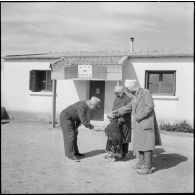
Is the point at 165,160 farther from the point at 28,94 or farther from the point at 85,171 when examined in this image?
the point at 28,94

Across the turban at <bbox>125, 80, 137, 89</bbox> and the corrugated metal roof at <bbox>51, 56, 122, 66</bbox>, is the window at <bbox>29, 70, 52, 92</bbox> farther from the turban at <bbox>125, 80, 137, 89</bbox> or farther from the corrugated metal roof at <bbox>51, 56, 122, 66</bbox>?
the turban at <bbox>125, 80, 137, 89</bbox>

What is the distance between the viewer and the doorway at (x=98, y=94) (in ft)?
50.9

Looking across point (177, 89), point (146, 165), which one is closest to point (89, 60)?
point (177, 89)

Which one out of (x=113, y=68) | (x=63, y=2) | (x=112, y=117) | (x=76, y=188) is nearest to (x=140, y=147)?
(x=112, y=117)

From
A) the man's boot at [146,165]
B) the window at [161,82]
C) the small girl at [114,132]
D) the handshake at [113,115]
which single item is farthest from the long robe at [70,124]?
the window at [161,82]

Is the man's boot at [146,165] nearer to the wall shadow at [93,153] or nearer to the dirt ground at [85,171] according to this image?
the dirt ground at [85,171]

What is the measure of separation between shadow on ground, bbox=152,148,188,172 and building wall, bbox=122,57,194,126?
5.25m

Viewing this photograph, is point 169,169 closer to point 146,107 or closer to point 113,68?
point 146,107

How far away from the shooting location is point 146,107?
6152 millimetres

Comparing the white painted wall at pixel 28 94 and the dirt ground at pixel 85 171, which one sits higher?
the white painted wall at pixel 28 94

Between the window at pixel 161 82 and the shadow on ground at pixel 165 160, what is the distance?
5838mm

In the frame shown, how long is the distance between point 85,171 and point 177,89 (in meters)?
8.46

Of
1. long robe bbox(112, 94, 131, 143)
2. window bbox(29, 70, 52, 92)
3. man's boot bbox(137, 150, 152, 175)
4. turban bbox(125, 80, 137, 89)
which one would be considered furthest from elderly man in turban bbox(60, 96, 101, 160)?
window bbox(29, 70, 52, 92)

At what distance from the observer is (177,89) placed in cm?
1387
